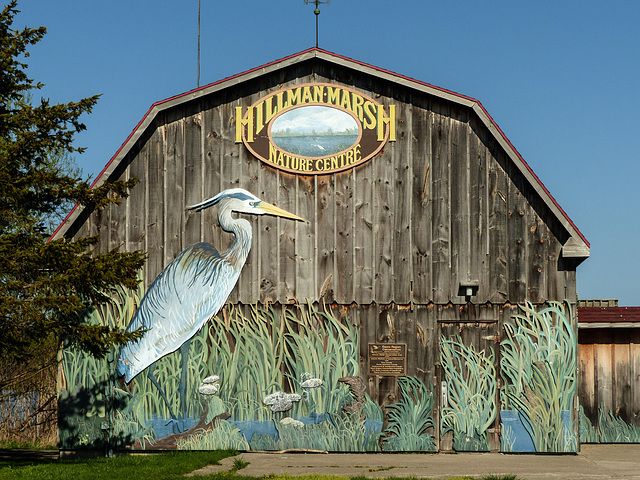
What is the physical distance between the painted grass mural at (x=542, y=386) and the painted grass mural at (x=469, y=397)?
251 millimetres

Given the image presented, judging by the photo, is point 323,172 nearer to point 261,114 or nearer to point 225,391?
point 261,114

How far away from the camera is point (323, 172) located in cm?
1422

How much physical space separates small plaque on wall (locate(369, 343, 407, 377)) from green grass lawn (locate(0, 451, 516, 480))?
295cm

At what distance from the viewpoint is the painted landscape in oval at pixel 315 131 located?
46.7 feet

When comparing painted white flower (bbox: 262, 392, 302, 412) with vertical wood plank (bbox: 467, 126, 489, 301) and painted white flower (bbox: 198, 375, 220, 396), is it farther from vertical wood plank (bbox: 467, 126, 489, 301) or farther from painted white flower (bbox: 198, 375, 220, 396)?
vertical wood plank (bbox: 467, 126, 489, 301)

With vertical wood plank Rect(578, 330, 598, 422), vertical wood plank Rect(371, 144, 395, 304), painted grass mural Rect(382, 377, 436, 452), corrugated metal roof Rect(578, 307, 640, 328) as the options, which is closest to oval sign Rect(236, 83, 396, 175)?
vertical wood plank Rect(371, 144, 395, 304)

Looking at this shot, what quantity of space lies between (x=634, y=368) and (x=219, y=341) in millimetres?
8660

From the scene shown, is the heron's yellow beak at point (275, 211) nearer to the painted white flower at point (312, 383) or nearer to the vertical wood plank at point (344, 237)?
the vertical wood plank at point (344, 237)

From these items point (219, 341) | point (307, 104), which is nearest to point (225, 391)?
point (219, 341)

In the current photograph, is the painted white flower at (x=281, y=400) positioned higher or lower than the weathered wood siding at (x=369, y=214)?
lower

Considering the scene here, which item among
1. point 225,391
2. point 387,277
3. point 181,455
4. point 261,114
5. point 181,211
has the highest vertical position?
point 261,114

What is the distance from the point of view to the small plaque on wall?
1385 centimetres

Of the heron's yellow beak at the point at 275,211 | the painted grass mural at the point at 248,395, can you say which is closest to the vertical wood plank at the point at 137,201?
the painted grass mural at the point at 248,395

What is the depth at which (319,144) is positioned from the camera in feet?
46.7
